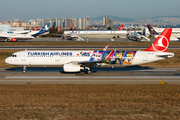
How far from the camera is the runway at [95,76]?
29453mm

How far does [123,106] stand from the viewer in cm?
1912

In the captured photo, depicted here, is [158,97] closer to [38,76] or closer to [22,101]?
[22,101]

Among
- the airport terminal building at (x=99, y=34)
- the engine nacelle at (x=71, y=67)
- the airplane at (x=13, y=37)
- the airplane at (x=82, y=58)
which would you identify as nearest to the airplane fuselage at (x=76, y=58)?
the airplane at (x=82, y=58)

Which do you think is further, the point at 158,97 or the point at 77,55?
the point at 77,55

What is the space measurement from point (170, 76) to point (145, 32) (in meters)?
115

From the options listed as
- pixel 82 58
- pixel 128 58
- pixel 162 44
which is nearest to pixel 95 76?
pixel 82 58

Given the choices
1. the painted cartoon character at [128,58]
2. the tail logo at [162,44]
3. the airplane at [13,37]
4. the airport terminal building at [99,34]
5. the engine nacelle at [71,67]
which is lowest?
the engine nacelle at [71,67]

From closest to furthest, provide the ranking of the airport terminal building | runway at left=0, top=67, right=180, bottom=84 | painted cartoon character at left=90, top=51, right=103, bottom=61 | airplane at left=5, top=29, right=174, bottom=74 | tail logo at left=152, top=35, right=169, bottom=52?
runway at left=0, top=67, right=180, bottom=84, airplane at left=5, top=29, right=174, bottom=74, painted cartoon character at left=90, top=51, right=103, bottom=61, tail logo at left=152, top=35, right=169, bottom=52, the airport terminal building

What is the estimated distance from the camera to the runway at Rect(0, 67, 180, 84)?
29.5 metres

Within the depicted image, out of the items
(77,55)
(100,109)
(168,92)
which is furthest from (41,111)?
(77,55)

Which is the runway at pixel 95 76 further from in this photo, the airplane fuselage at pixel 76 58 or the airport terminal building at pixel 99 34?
the airport terminal building at pixel 99 34

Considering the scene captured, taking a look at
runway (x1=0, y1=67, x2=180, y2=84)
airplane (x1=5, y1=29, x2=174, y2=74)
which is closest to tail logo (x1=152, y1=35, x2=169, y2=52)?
airplane (x1=5, y1=29, x2=174, y2=74)

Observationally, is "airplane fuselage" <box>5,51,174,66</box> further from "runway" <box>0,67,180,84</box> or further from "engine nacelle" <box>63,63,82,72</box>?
"runway" <box>0,67,180,84</box>

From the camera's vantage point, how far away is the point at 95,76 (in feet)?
107
